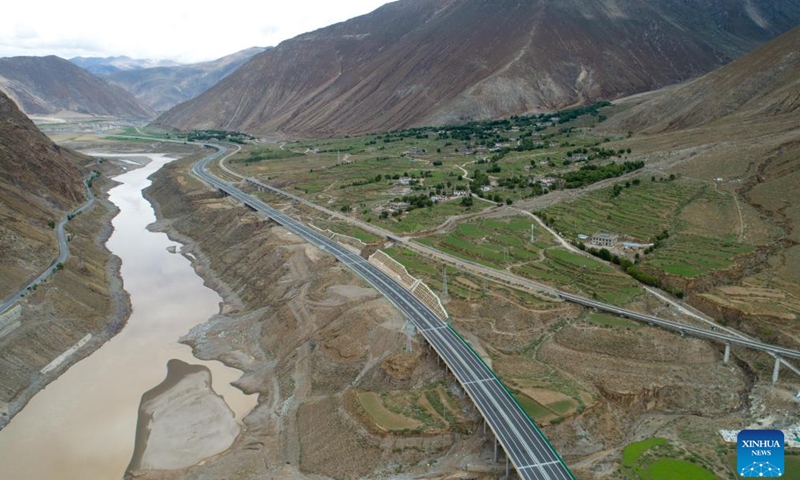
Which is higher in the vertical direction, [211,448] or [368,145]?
[368,145]

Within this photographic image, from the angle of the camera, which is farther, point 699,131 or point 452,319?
point 699,131

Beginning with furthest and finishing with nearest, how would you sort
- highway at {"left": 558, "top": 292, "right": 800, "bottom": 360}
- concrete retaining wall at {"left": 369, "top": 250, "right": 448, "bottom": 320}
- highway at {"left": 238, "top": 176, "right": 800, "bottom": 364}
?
1. concrete retaining wall at {"left": 369, "top": 250, "right": 448, "bottom": 320}
2. highway at {"left": 238, "top": 176, "right": 800, "bottom": 364}
3. highway at {"left": 558, "top": 292, "right": 800, "bottom": 360}

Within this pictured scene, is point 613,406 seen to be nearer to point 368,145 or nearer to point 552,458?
point 552,458

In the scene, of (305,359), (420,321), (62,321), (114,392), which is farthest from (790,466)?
(62,321)

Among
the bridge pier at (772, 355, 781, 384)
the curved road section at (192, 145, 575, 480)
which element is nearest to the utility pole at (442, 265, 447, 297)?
the curved road section at (192, 145, 575, 480)

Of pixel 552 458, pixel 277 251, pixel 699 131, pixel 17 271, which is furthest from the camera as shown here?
pixel 699 131

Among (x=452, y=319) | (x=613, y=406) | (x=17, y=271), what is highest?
(x=17, y=271)

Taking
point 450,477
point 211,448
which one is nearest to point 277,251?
point 211,448

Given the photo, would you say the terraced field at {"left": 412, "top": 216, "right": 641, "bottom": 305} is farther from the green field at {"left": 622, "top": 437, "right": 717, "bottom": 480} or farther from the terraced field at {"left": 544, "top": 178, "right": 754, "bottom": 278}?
the green field at {"left": 622, "top": 437, "right": 717, "bottom": 480}
